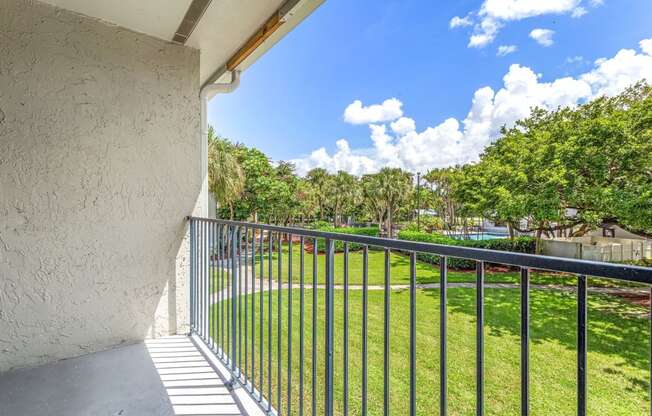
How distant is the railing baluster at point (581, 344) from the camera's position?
2.10ft

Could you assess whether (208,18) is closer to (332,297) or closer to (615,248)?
(332,297)

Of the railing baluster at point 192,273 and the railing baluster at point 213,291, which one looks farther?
the railing baluster at point 192,273

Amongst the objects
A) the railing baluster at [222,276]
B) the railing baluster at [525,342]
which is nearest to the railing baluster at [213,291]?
the railing baluster at [222,276]

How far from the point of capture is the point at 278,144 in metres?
26.8

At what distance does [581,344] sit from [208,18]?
9.18ft

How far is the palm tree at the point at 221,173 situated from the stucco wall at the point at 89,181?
801 centimetres

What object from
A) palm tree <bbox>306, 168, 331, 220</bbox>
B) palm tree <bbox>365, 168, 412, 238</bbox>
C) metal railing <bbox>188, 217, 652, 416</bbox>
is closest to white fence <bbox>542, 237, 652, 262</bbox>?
metal railing <bbox>188, 217, 652, 416</bbox>

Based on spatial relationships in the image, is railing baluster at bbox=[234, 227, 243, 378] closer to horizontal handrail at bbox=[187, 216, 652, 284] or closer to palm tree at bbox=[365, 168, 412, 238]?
horizontal handrail at bbox=[187, 216, 652, 284]

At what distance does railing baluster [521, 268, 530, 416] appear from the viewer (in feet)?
2.36

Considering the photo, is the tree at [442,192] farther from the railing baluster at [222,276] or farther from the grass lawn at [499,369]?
the railing baluster at [222,276]

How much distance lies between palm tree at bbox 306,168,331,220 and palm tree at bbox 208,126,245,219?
1589cm

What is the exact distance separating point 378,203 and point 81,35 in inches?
910

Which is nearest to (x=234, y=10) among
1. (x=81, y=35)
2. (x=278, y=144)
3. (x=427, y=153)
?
(x=81, y=35)

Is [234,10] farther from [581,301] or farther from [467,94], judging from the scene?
[467,94]
